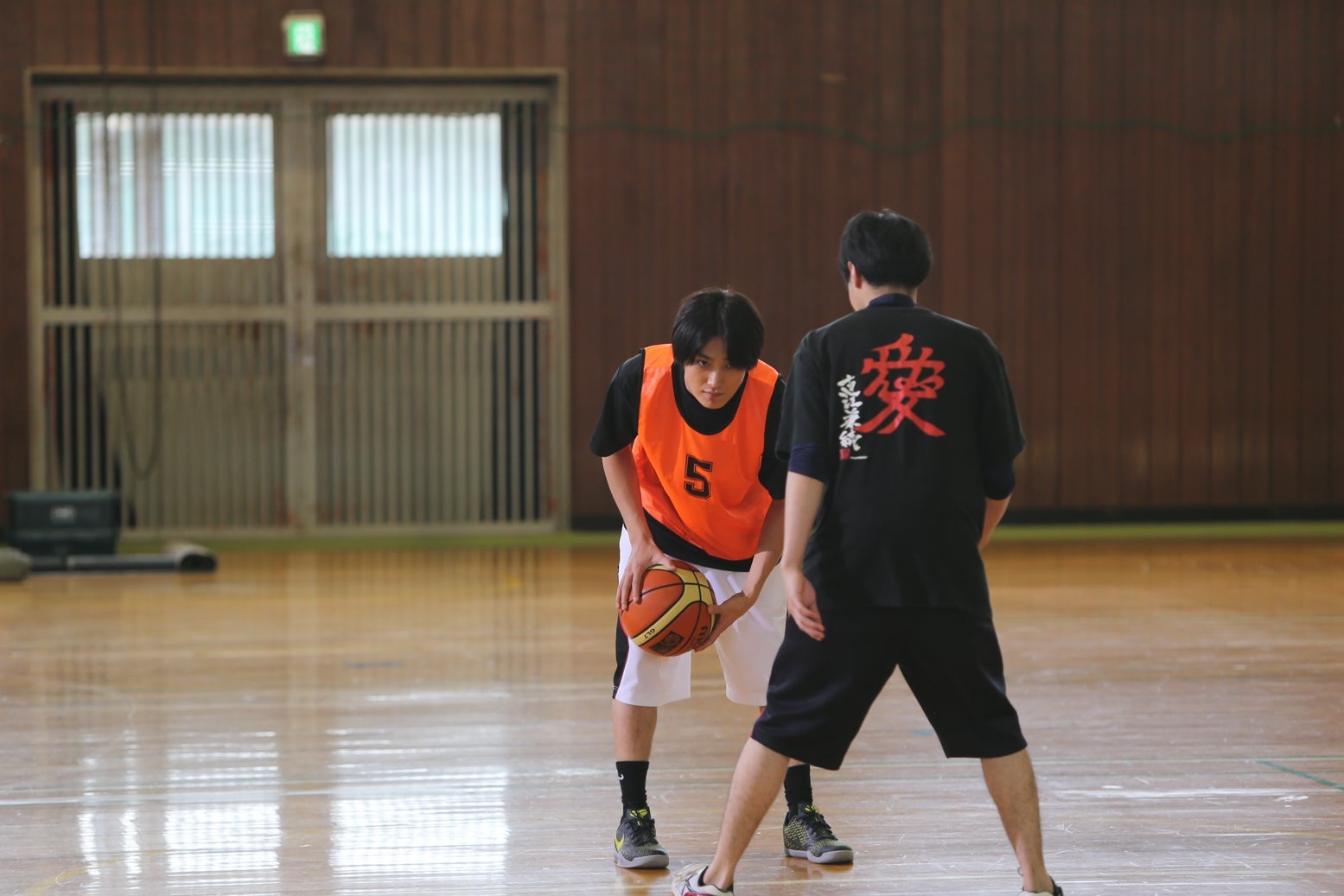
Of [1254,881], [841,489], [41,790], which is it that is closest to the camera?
[841,489]

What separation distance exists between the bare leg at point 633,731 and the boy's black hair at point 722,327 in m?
0.71

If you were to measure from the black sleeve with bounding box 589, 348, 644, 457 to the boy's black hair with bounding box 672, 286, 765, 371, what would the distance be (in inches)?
6.4

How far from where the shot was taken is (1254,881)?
8.93ft

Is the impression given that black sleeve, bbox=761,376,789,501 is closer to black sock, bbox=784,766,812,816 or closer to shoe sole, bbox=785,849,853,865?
black sock, bbox=784,766,812,816

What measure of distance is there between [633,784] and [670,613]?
38 centimetres

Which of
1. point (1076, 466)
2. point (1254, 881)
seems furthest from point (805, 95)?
point (1254, 881)

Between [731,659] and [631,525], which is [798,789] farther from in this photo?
[631,525]

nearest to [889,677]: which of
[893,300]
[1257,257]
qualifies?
[893,300]

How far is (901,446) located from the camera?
7.69 ft

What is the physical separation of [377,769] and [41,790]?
2.57ft

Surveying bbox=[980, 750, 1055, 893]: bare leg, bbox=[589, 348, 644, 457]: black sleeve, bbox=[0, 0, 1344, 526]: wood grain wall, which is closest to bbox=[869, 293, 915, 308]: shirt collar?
bbox=[589, 348, 644, 457]: black sleeve

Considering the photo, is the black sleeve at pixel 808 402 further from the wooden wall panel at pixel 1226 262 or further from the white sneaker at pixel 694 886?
the wooden wall panel at pixel 1226 262

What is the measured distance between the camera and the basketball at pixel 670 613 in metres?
2.77

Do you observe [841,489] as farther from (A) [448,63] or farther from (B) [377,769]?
(A) [448,63]
